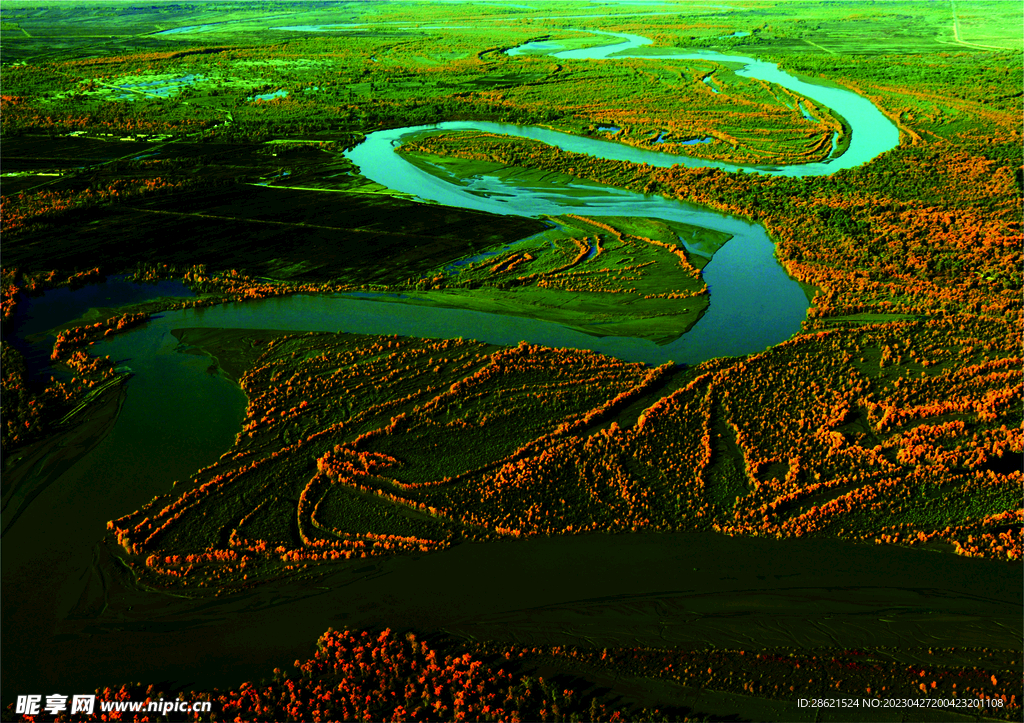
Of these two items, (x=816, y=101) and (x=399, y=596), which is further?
(x=816, y=101)

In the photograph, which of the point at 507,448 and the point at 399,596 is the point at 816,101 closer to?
the point at 507,448

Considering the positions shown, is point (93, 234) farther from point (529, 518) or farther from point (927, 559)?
point (927, 559)

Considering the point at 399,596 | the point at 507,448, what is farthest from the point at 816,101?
the point at 399,596

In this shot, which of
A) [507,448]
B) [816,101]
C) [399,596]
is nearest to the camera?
[399,596]

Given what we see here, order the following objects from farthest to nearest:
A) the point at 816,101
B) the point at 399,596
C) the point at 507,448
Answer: the point at 816,101
the point at 507,448
the point at 399,596

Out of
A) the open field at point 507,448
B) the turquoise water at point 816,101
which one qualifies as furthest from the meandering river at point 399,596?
the turquoise water at point 816,101

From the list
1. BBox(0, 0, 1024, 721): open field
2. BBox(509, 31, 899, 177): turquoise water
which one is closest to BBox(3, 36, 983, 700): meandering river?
BBox(0, 0, 1024, 721): open field

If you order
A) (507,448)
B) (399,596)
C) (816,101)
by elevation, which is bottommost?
(399,596)

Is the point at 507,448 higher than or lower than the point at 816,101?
lower

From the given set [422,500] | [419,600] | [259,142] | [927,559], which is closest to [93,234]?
[259,142]
